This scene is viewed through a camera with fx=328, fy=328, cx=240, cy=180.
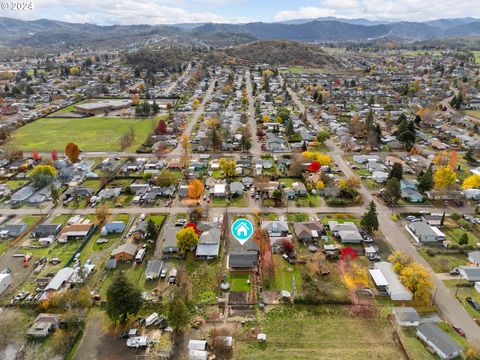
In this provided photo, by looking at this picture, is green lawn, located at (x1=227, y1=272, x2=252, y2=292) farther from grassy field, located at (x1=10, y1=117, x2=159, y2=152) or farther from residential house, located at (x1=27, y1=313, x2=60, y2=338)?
grassy field, located at (x1=10, y1=117, x2=159, y2=152)

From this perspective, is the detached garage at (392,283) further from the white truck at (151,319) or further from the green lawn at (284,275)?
the white truck at (151,319)

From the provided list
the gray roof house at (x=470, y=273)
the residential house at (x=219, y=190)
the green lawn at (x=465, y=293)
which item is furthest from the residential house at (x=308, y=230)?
the gray roof house at (x=470, y=273)

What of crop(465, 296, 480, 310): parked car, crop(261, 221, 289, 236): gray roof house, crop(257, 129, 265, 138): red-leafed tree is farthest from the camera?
crop(257, 129, 265, 138): red-leafed tree

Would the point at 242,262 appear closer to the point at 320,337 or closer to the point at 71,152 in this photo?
the point at 320,337

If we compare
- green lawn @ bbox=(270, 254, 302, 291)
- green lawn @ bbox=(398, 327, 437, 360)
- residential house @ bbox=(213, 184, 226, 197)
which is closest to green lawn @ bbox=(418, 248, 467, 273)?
green lawn @ bbox=(398, 327, 437, 360)

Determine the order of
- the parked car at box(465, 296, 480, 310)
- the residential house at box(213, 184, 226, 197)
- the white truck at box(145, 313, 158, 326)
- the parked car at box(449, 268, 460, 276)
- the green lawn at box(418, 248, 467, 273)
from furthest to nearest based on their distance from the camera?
the residential house at box(213, 184, 226, 197)
the green lawn at box(418, 248, 467, 273)
the parked car at box(449, 268, 460, 276)
the parked car at box(465, 296, 480, 310)
the white truck at box(145, 313, 158, 326)

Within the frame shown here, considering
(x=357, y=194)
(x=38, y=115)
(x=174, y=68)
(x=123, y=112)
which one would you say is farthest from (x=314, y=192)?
(x=174, y=68)

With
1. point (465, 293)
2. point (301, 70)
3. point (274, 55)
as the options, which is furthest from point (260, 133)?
point (274, 55)
